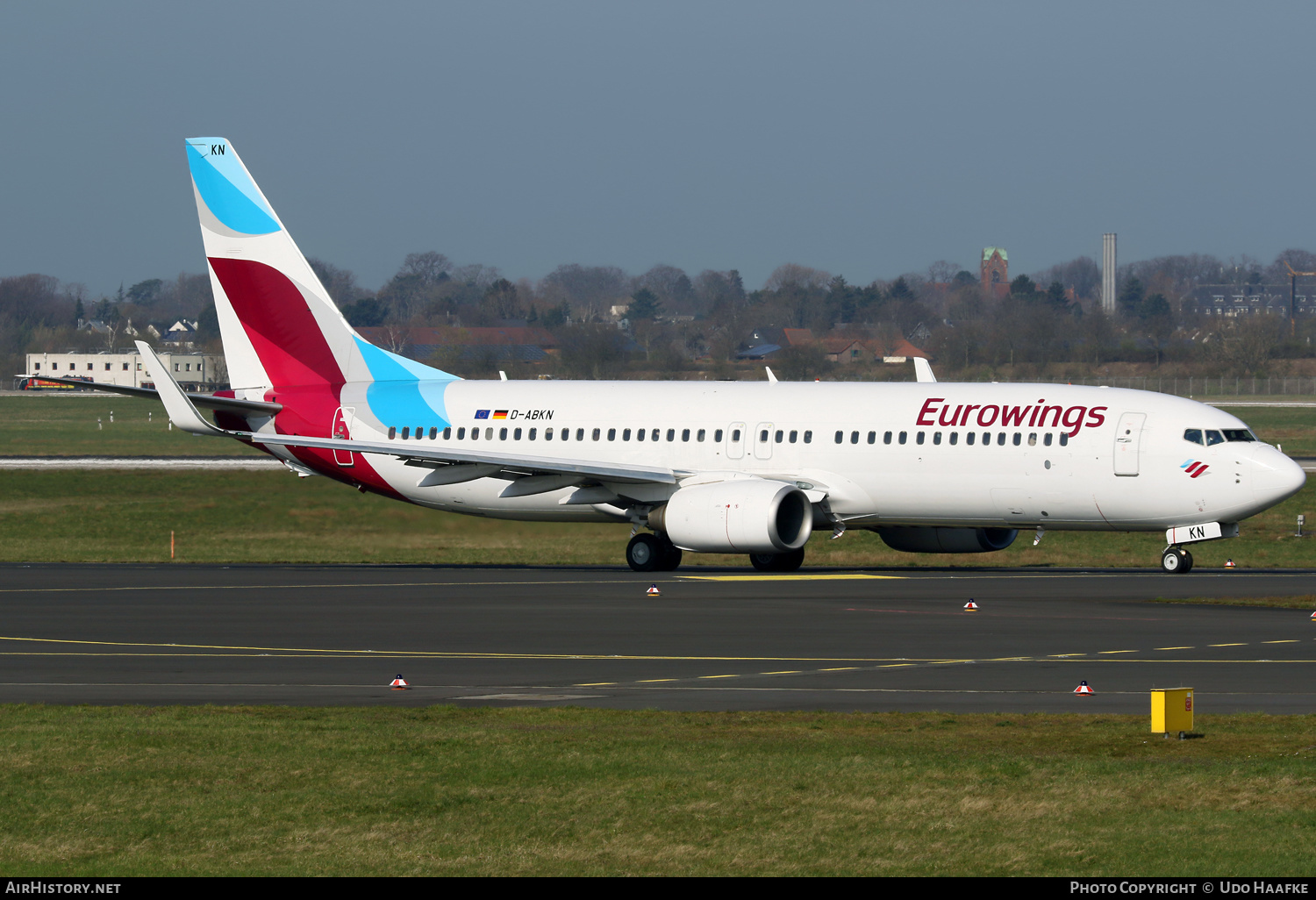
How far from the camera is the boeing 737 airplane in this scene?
3831cm

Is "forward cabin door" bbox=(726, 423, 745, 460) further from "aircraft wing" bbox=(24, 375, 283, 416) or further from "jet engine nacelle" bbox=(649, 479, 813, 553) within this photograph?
"aircraft wing" bbox=(24, 375, 283, 416)

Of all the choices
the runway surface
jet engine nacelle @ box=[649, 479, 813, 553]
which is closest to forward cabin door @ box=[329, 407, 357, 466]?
the runway surface

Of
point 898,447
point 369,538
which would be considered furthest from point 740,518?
point 369,538

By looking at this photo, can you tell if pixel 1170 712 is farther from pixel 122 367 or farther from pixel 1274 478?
pixel 122 367

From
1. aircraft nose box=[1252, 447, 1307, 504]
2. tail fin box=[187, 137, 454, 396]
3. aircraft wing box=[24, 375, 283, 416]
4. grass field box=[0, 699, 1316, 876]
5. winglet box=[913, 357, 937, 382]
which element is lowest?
grass field box=[0, 699, 1316, 876]

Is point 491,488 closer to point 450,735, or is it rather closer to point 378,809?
point 450,735

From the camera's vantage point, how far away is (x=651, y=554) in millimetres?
41375

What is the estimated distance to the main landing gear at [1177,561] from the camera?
3891 cm

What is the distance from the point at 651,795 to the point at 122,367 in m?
186

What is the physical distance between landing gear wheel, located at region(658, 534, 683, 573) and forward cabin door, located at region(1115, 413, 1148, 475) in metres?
9.78

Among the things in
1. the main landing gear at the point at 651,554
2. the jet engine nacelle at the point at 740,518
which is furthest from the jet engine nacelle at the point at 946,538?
the main landing gear at the point at 651,554

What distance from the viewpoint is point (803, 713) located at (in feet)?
62.8
